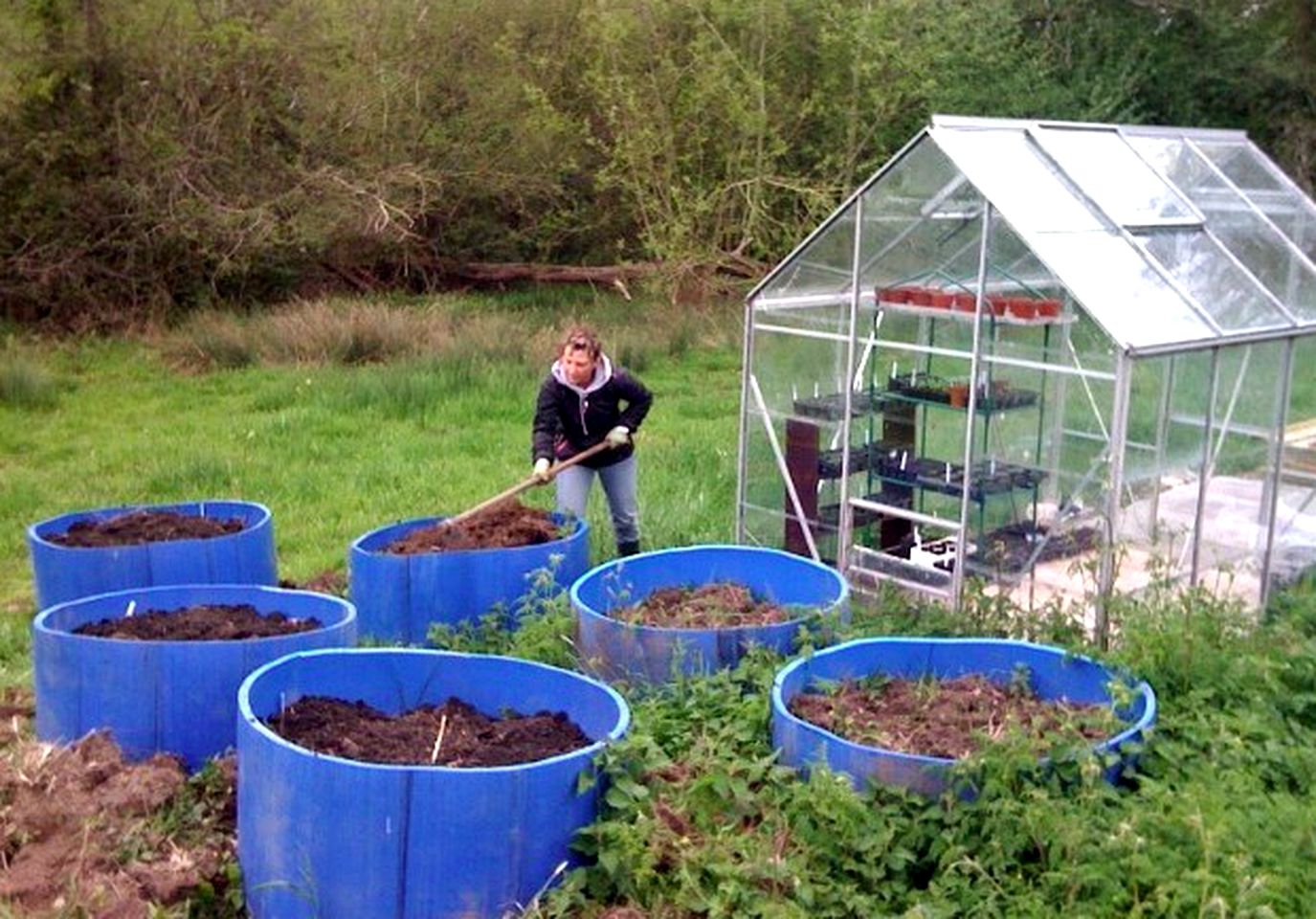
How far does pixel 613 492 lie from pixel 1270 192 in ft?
14.0

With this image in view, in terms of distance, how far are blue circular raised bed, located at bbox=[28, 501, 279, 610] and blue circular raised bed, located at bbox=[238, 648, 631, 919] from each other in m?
2.19

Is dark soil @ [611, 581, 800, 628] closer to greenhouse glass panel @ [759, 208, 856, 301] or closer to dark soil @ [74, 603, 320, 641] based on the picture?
dark soil @ [74, 603, 320, 641]

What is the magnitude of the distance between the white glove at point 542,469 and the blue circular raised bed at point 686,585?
106 cm

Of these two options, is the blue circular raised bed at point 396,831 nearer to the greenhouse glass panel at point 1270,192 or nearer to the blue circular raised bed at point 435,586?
the blue circular raised bed at point 435,586

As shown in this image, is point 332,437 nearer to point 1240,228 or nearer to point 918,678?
point 1240,228

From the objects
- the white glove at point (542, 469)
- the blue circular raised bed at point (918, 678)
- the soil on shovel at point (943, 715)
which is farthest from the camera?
the white glove at point (542, 469)

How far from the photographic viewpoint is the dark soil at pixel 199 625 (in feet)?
17.9

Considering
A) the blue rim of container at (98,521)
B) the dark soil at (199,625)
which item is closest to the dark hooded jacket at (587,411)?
the blue rim of container at (98,521)

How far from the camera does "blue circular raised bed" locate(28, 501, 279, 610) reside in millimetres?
6402

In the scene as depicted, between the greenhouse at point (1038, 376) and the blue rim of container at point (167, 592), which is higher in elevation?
the greenhouse at point (1038, 376)

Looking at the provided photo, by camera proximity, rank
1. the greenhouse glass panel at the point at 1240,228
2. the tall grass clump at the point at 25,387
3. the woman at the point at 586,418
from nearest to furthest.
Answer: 1. the woman at the point at 586,418
2. the greenhouse glass panel at the point at 1240,228
3. the tall grass clump at the point at 25,387

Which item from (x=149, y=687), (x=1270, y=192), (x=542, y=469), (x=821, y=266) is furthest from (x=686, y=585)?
(x=1270, y=192)

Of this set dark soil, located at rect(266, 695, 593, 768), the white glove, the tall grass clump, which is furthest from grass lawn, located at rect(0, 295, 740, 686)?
dark soil, located at rect(266, 695, 593, 768)

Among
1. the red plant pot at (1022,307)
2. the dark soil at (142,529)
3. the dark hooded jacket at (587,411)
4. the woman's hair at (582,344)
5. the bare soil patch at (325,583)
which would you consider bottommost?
the bare soil patch at (325,583)
